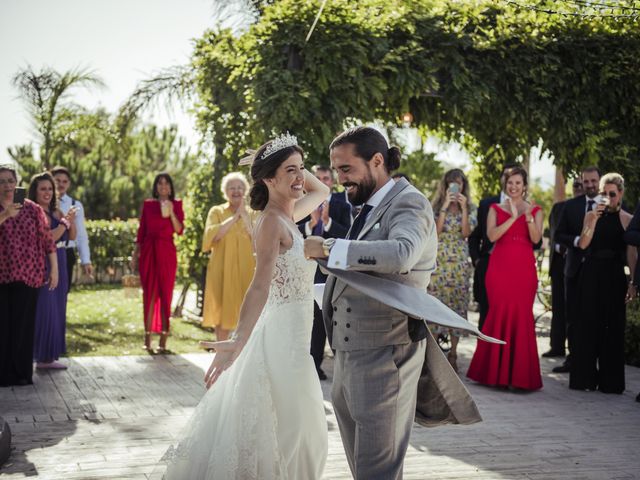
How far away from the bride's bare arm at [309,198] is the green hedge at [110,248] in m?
16.1

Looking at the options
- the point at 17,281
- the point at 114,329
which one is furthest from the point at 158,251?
the point at 114,329

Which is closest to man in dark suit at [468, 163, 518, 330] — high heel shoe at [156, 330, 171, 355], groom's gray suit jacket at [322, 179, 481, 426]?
high heel shoe at [156, 330, 171, 355]

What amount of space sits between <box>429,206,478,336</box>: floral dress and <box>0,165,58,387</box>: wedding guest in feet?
13.7

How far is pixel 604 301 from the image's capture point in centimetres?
804

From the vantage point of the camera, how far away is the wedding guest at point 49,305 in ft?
28.0

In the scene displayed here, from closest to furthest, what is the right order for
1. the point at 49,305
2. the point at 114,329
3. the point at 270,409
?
the point at 270,409 → the point at 49,305 → the point at 114,329

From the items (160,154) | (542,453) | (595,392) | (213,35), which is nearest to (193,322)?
(213,35)

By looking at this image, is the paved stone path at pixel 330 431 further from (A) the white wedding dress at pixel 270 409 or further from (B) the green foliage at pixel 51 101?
(B) the green foliage at pixel 51 101

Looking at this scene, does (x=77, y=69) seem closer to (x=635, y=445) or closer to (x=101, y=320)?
(x=101, y=320)

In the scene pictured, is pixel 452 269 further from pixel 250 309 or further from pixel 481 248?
pixel 250 309

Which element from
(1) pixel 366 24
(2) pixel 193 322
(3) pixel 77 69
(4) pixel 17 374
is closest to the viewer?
(4) pixel 17 374

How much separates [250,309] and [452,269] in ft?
16.9

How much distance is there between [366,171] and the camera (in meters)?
3.56

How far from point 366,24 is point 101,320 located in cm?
661
